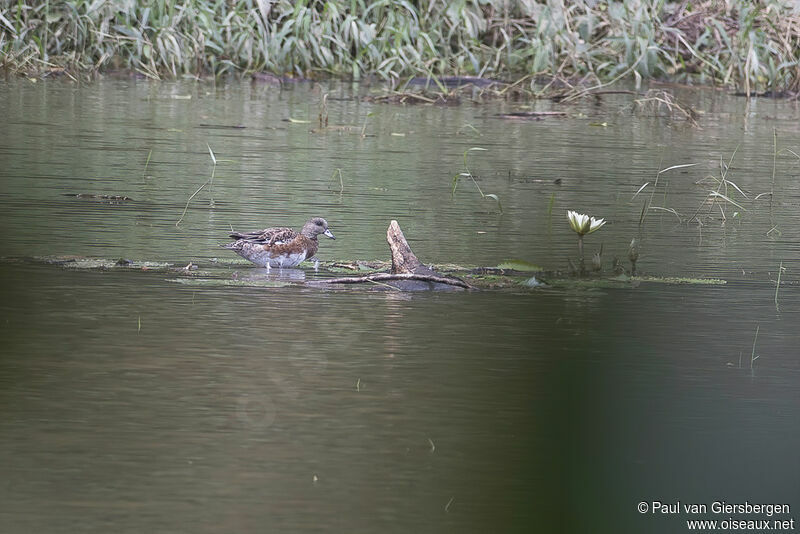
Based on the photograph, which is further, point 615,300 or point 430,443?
point 615,300

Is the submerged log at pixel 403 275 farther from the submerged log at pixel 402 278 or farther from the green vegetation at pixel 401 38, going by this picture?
the green vegetation at pixel 401 38

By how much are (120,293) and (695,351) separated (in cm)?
152

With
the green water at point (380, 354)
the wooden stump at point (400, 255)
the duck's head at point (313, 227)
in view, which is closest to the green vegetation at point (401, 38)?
the green water at point (380, 354)

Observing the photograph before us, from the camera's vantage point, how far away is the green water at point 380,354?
1.07 m

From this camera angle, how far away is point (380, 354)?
2957 mm

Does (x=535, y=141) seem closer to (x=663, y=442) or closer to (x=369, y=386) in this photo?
(x=369, y=386)

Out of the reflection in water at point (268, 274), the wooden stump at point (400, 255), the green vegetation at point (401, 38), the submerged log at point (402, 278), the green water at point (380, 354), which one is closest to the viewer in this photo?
the green water at point (380, 354)

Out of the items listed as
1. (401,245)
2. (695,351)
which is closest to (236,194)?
(401,245)

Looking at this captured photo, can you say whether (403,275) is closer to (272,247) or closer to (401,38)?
(272,247)

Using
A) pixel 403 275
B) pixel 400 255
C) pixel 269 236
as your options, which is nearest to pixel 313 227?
pixel 269 236

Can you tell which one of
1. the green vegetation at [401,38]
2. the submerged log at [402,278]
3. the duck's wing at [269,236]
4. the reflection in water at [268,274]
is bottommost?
the reflection in water at [268,274]

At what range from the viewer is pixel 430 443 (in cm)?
170

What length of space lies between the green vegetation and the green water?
18.8 ft

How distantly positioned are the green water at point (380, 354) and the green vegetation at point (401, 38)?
5724 millimetres
